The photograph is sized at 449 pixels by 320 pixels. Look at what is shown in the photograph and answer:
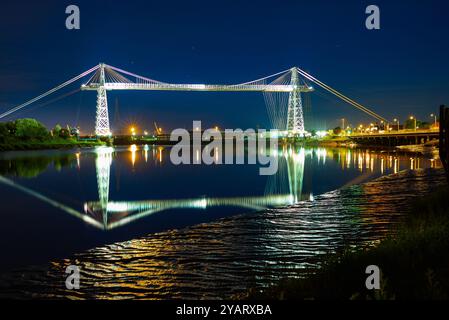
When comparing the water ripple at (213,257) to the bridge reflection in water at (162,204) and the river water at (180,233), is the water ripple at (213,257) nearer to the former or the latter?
the river water at (180,233)

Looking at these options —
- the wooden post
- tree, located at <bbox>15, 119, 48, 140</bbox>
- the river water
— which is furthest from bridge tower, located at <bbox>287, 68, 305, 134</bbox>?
the wooden post

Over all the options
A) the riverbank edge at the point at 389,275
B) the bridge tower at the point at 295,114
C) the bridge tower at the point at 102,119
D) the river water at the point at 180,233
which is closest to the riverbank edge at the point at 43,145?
the bridge tower at the point at 102,119

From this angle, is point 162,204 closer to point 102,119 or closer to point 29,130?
point 29,130

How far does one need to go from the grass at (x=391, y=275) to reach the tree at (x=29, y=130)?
77672 mm

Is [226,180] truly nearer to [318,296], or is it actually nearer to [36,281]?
[36,281]

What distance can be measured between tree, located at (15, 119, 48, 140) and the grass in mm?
77672

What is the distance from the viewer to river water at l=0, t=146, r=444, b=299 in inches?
274

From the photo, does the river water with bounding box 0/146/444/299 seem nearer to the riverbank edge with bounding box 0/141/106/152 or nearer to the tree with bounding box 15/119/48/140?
the riverbank edge with bounding box 0/141/106/152

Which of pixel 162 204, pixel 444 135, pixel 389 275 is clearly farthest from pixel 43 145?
pixel 389 275

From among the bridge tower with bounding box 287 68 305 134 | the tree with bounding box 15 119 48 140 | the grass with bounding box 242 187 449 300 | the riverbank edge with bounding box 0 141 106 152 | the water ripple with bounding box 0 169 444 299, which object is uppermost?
the bridge tower with bounding box 287 68 305 134

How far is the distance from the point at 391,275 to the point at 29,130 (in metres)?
80.9

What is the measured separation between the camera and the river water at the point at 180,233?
696cm

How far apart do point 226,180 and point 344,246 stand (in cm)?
1781
